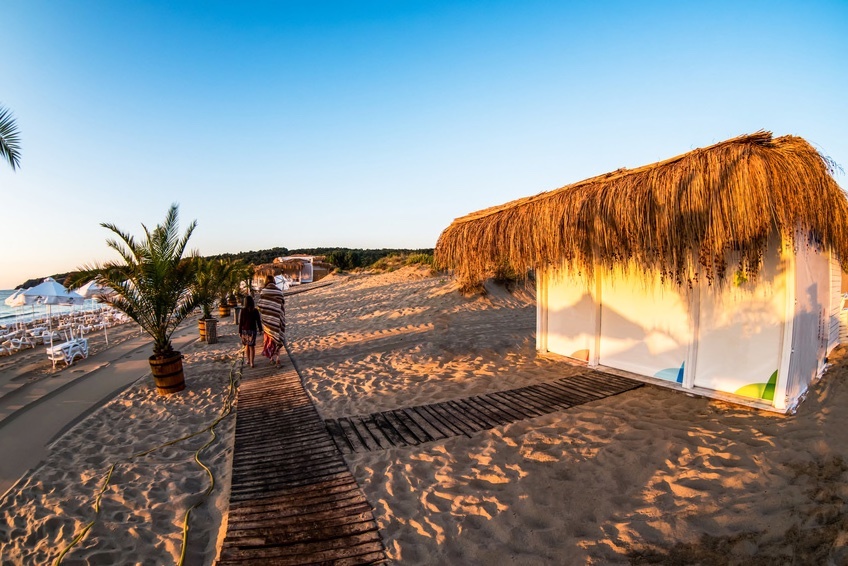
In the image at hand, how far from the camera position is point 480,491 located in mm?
3041

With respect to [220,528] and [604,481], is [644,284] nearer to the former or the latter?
[604,481]

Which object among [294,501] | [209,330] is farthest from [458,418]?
[209,330]

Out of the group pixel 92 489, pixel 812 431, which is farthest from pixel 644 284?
pixel 92 489

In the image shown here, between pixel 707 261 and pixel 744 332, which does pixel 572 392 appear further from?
pixel 707 261

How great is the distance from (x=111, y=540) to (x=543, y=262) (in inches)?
233

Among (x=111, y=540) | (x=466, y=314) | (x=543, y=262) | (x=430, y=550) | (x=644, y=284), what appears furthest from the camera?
(x=466, y=314)

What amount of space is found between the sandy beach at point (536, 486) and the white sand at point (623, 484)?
0.5 inches

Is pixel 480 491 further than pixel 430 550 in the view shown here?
Yes

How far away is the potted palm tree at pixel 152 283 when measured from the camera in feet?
19.3

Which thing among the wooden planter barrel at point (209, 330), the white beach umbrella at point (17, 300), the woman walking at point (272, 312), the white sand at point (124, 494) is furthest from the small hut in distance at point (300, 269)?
the white sand at point (124, 494)

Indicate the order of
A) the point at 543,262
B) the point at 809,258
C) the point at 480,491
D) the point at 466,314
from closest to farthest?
the point at 480,491 < the point at 809,258 < the point at 543,262 < the point at 466,314

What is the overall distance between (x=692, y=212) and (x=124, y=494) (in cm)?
637

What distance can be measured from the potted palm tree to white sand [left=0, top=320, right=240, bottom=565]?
0.71 meters

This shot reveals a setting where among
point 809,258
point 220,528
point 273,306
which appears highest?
point 809,258
